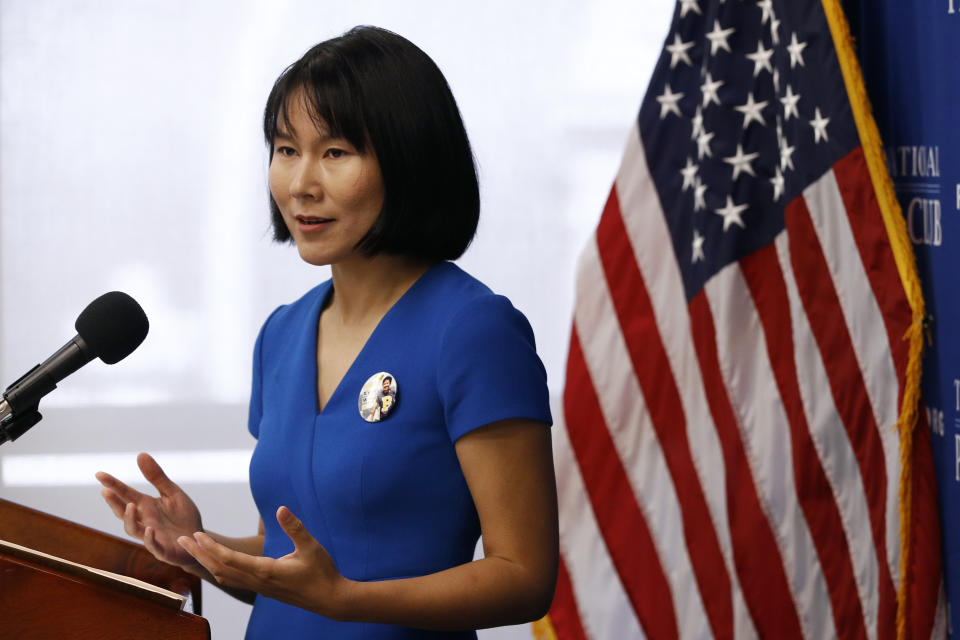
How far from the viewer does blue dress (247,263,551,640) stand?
96 centimetres

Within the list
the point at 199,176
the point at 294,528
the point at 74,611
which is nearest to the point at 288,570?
the point at 294,528

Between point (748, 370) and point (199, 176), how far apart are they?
5.55ft

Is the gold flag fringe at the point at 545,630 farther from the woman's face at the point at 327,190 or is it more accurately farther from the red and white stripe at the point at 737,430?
the woman's face at the point at 327,190

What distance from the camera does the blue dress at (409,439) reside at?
959 millimetres

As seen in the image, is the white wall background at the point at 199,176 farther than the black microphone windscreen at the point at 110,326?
Yes

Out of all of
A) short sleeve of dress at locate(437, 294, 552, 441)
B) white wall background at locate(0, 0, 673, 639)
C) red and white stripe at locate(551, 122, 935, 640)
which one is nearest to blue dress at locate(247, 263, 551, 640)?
short sleeve of dress at locate(437, 294, 552, 441)

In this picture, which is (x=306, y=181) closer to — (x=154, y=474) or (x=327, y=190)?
(x=327, y=190)

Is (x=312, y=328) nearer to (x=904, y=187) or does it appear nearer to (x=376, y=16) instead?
(x=904, y=187)

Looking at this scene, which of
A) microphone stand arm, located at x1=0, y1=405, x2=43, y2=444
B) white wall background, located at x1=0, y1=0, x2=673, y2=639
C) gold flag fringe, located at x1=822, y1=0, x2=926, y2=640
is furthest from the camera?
white wall background, located at x1=0, y1=0, x2=673, y2=639

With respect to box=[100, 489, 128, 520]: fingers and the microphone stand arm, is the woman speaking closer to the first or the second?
box=[100, 489, 128, 520]: fingers

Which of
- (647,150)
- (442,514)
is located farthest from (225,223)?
(442,514)

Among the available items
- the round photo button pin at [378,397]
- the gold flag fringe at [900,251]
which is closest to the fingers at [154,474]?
the round photo button pin at [378,397]

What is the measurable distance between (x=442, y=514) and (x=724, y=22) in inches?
56.6

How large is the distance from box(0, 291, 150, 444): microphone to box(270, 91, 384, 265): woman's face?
0.63 feet
